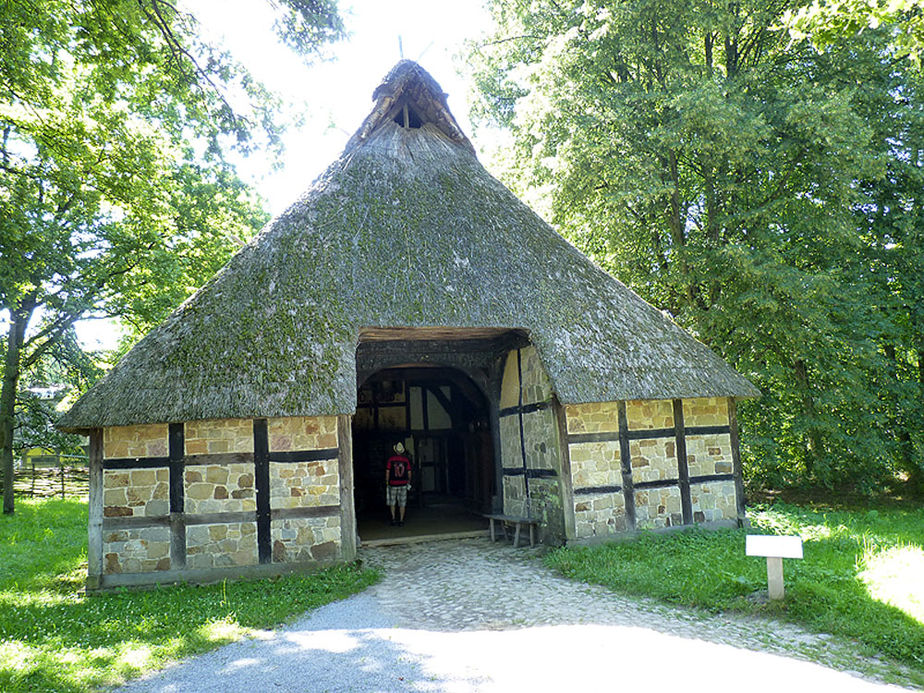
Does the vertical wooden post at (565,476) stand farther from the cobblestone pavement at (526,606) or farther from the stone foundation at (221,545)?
the stone foundation at (221,545)

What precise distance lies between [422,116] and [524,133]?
112 inches

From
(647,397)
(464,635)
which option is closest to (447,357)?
(647,397)

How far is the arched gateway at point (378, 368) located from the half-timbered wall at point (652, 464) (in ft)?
0.09

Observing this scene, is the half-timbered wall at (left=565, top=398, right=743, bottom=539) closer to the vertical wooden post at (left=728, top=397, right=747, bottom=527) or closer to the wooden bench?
the vertical wooden post at (left=728, top=397, right=747, bottom=527)

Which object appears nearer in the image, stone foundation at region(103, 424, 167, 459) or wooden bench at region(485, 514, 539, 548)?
stone foundation at region(103, 424, 167, 459)

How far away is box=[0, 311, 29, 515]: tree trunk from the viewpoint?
14.2m

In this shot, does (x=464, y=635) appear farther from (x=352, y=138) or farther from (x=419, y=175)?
(x=352, y=138)

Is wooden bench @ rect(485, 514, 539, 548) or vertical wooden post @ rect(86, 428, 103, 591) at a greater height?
vertical wooden post @ rect(86, 428, 103, 591)

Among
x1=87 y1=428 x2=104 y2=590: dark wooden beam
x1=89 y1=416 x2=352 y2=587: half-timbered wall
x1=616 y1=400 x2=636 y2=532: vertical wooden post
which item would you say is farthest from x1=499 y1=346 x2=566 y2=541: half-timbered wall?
x1=87 y1=428 x2=104 y2=590: dark wooden beam

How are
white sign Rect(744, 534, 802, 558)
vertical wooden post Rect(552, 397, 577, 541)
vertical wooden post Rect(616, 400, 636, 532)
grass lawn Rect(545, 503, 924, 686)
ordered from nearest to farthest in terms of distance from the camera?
grass lawn Rect(545, 503, 924, 686) < white sign Rect(744, 534, 802, 558) < vertical wooden post Rect(552, 397, 577, 541) < vertical wooden post Rect(616, 400, 636, 532)

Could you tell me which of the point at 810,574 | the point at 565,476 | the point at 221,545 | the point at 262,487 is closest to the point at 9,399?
the point at 221,545

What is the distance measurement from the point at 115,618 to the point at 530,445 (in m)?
5.76

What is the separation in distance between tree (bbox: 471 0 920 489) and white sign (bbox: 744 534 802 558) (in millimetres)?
6277

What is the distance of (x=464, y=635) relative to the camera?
523 centimetres
